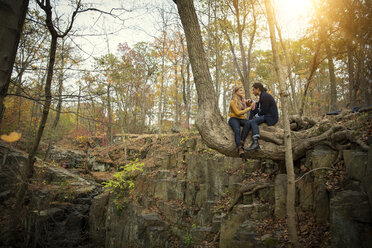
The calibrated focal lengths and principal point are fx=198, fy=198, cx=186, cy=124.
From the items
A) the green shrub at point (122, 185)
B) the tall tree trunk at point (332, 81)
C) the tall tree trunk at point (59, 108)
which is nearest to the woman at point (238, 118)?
the tall tree trunk at point (59, 108)

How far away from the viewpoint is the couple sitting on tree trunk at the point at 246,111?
4930 mm

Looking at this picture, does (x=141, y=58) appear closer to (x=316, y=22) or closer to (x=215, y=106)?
(x=316, y=22)

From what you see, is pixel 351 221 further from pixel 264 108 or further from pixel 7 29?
pixel 7 29

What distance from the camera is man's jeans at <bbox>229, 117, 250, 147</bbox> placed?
195 inches

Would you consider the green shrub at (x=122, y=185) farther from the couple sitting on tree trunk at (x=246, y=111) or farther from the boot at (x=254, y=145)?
the boot at (x=254, y=145)

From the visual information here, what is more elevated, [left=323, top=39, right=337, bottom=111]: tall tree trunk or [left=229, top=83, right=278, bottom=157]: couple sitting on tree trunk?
[left=323, top=39, right=337, bottom=111]: tall tree trunk

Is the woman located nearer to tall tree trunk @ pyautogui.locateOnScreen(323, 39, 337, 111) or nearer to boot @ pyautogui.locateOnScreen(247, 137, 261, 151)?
boot @ pyautogui.locateOnScreen(247, 137, 261, 151)

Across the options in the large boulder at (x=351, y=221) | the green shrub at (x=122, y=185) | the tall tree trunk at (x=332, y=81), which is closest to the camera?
the large boulder at (x=351, y=221)

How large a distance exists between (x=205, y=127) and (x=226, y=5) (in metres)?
10.6

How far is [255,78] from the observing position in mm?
25578

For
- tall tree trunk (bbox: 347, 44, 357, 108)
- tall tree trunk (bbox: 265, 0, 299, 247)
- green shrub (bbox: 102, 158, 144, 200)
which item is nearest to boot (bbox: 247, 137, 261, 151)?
tall tree trunk (bbox: 265, 0, 299, 247)

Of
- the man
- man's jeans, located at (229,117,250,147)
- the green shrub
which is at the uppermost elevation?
the man

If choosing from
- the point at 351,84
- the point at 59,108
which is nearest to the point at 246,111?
the point at 59,108

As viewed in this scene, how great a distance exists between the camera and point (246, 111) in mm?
4902
